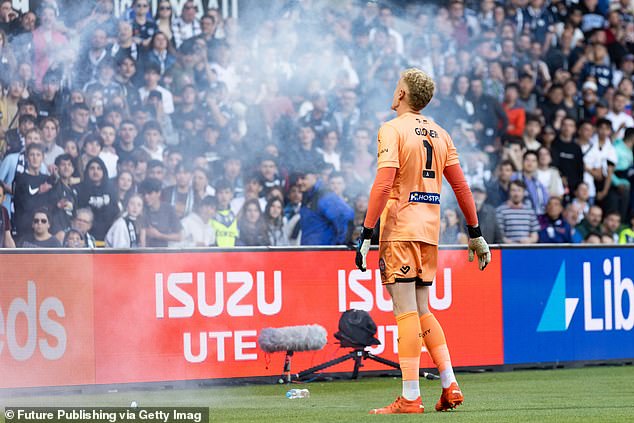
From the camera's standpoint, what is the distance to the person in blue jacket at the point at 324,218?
13.8 meters

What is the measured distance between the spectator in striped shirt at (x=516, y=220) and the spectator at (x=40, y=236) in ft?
18.7

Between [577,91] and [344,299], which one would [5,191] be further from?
[577,91]

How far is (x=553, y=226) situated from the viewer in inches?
610

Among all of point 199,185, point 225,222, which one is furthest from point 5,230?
point 225,222

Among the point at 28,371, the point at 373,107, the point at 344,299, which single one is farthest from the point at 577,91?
the point at 28,371

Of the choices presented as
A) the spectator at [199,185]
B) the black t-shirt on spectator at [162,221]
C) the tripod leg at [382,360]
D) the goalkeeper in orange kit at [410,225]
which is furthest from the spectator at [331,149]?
the goalkeeper in orange kit at [410,225]

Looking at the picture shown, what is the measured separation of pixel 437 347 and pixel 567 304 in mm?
5572

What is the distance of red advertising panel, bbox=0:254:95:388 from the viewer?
10.7m

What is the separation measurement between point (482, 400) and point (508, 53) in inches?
357

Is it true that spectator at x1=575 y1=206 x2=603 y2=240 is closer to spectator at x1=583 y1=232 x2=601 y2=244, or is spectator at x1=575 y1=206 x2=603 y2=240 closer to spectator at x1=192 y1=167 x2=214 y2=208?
spectator at x1=583 y1=232 x2=601 y2=244

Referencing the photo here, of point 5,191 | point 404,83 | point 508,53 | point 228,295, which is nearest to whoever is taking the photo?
point 404,83

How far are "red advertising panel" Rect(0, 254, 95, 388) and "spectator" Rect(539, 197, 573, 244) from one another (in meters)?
6.59

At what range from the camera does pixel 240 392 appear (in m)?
10.7

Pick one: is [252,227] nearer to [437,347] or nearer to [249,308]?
[249,308]
